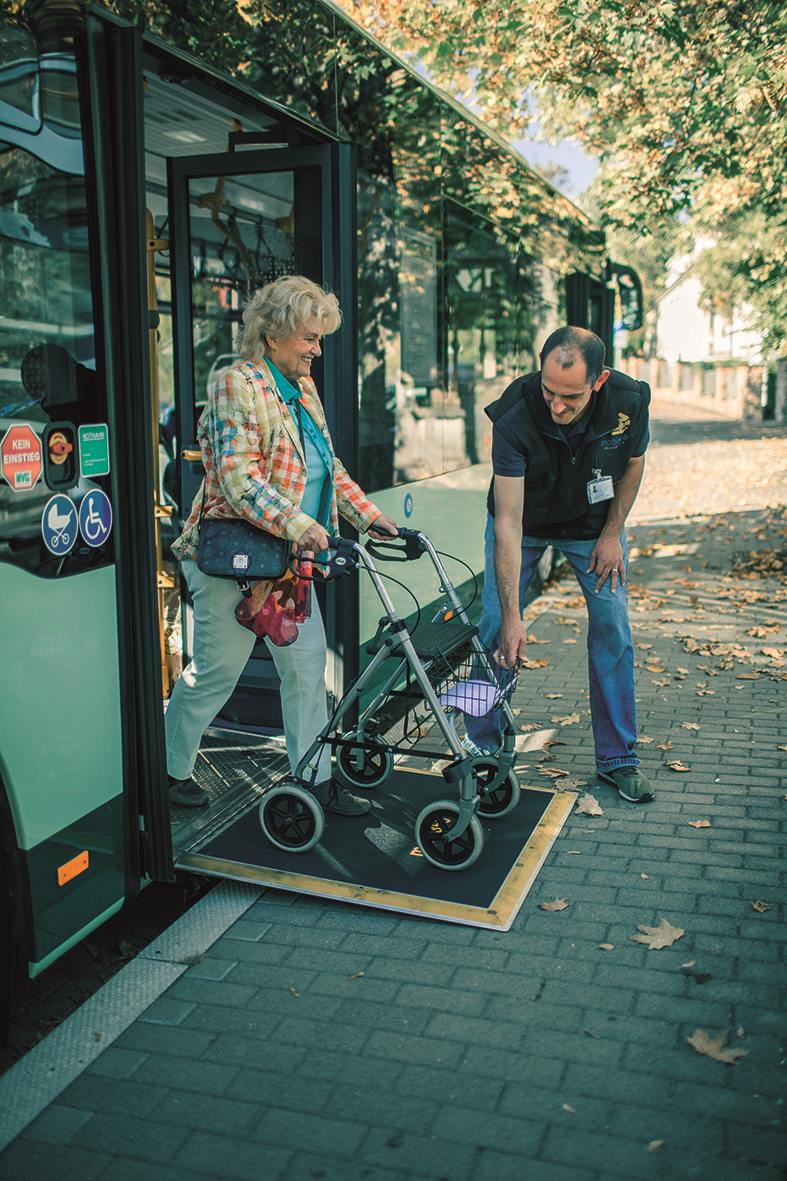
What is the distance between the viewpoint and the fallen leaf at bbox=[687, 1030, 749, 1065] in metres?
3.05

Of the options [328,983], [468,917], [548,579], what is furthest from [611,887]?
[548,579]

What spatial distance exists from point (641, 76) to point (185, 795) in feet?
28.3

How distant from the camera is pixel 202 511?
165 inches

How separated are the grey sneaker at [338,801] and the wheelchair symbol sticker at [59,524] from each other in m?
1.73

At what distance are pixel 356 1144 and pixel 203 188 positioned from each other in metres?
4.51

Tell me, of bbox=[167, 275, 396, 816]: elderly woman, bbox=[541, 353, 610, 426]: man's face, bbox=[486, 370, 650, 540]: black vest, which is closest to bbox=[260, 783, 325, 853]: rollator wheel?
bbox=[167, 275, 396, 816]: elderly woman

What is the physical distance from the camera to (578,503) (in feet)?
15.7

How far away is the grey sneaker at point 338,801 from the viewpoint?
4602mm

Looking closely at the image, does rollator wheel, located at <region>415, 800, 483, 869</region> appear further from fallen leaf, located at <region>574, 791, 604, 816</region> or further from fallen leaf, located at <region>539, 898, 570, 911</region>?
fallen leaf, located at <region>574, 791, 604, 816</region>

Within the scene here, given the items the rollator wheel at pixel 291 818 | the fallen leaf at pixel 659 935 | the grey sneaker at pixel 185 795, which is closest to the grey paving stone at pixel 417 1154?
the fallen leaf at pixel 659 935

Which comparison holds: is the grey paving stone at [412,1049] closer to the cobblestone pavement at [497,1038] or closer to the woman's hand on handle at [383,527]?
the cobblestone pavement at [497,1038]

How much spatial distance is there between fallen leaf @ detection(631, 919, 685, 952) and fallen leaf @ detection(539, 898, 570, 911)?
0.27m

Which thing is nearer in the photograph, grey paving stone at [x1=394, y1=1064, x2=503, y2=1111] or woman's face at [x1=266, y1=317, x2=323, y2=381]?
grey paving stone at [x1=394, y1=1064, x2=503, y2=1111]

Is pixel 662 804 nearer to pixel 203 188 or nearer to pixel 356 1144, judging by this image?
pixel 356 1144
